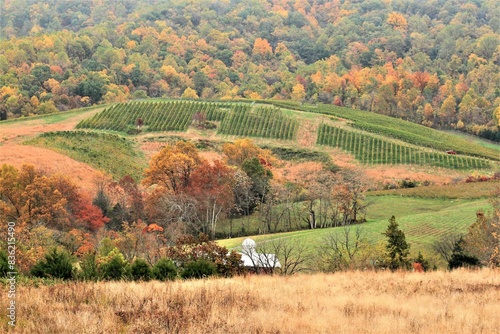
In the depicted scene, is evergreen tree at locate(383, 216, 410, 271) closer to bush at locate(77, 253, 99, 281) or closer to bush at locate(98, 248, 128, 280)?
bush at locate(98, 248, 128, 280)

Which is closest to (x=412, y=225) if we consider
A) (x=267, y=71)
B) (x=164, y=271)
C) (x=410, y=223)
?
(x=410, y=223)

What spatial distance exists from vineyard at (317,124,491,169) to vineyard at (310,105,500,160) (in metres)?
3.08

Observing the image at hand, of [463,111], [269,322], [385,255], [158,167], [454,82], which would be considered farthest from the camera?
[454,82]

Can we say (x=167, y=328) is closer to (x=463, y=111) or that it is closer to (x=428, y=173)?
(x=428, y=173)

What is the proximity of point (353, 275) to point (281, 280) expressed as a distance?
2.96m

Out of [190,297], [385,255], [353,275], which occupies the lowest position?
[385,255]

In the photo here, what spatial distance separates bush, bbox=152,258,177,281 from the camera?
2065cm

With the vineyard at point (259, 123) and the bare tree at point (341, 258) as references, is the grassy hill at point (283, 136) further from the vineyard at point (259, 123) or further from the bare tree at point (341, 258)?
the bare tree at point (341, 258)

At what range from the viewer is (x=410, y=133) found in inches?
3799

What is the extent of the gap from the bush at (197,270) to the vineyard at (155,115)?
71940 millimetres

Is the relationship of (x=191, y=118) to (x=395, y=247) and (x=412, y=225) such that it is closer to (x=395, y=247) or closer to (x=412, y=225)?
(x=412, y=225)

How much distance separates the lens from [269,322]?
12742 mm

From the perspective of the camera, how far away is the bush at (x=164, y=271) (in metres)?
20.7

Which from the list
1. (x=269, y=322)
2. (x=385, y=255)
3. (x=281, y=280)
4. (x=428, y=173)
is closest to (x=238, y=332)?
(x=269, y=322)
